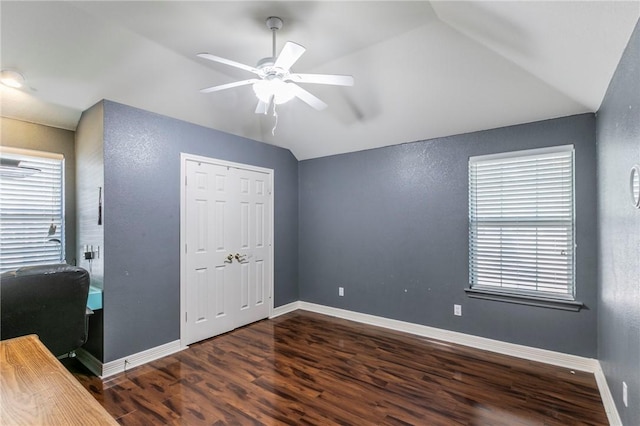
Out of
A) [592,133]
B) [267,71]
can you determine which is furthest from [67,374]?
[592,133]

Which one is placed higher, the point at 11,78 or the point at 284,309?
the point at 11,78

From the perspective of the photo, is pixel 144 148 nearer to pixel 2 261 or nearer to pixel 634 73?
pixel 2 261

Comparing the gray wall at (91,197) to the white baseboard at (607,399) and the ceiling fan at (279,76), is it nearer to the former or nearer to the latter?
the ceiling fan at (279,76)

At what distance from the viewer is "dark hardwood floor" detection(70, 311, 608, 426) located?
2.21 meters

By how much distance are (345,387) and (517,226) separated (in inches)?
90.2

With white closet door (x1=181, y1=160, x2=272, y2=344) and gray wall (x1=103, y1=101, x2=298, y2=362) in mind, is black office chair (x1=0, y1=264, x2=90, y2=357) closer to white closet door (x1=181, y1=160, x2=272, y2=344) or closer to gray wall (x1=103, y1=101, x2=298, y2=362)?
gray wall (x1=103, y1=101, x2=298, y2=362)

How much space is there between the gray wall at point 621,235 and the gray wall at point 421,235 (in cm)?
29

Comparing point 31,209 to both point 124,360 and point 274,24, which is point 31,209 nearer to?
point 124,360

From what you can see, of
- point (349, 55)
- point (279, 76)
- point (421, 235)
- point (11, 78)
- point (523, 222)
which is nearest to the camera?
point (279, 76)

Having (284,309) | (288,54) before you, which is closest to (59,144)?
(288,54)

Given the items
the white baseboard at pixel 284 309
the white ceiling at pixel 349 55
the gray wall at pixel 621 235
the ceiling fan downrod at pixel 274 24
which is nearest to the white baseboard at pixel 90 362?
the white baseboard at pixel 284 309

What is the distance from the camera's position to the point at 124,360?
2.91 m

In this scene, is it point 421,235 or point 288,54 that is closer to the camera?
point 288,54

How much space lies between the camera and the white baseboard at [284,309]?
450 cm
